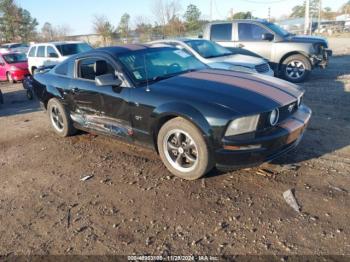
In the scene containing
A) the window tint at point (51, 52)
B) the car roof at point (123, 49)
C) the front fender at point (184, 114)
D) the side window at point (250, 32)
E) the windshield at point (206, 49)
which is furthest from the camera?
the window tint at point (51, 52)

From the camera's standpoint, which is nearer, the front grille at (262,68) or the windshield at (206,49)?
the front grille at (262,68)

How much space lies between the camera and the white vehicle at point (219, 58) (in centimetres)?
776

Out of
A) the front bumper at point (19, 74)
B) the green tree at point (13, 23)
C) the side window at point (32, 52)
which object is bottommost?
the front bumper at point (19, 74)

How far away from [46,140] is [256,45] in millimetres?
6937

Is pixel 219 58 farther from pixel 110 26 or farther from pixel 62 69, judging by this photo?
pixel 110 26

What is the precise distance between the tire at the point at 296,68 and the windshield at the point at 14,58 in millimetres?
12098

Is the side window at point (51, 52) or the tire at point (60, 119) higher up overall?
the side window at point (51, 52)

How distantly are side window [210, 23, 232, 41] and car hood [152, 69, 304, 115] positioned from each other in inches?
245

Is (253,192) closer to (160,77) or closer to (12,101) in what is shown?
(160,77)

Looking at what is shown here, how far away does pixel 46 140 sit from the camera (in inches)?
242

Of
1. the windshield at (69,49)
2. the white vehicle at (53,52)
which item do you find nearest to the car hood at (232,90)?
the white vehicle at (53,52)

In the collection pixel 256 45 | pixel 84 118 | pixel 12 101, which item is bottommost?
pixel 12 101

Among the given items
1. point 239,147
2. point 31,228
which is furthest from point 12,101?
point 239,147

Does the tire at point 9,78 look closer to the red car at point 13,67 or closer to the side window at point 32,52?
the red car at point 13,67
